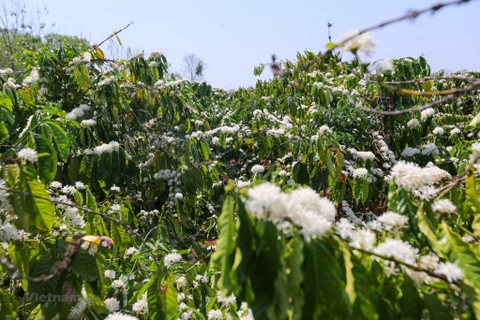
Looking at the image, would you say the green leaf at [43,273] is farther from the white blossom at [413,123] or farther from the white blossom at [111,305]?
the white blossom at [413,123]

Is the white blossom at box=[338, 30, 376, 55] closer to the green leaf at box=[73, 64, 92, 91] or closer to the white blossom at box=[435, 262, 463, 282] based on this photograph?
the white blossom at box=[435, 262, 463, 282]

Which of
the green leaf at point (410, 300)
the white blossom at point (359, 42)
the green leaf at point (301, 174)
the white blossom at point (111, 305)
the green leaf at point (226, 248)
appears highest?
the white blossom at point (359, 42)

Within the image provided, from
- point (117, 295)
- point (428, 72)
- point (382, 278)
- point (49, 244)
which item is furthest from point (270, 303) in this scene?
point (428, 72)

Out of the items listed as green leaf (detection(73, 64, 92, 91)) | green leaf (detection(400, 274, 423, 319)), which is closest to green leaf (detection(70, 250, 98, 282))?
green leaf (detection(400, 274, 423, 319))

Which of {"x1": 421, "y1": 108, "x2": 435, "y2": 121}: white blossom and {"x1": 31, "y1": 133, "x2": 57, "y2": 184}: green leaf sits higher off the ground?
{"x1": 31, "y1": 133, "x2": 57, "y2": 184}: green leaf

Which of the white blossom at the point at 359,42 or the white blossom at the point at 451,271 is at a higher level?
the white blossom at the point at 359,42

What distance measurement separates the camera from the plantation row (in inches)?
29.9

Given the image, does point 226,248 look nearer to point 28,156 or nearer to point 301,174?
point 28,156

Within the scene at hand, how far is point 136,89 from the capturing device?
4539 millimetres

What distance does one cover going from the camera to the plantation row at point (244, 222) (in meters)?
0.76

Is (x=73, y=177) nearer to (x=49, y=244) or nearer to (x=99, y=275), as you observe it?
(x=49, y=244)

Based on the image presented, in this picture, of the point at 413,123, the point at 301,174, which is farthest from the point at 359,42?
the point at 413,123

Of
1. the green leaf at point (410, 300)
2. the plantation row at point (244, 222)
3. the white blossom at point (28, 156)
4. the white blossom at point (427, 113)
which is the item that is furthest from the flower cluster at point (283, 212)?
the white blossom at point (427, 113)

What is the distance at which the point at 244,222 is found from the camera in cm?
79
